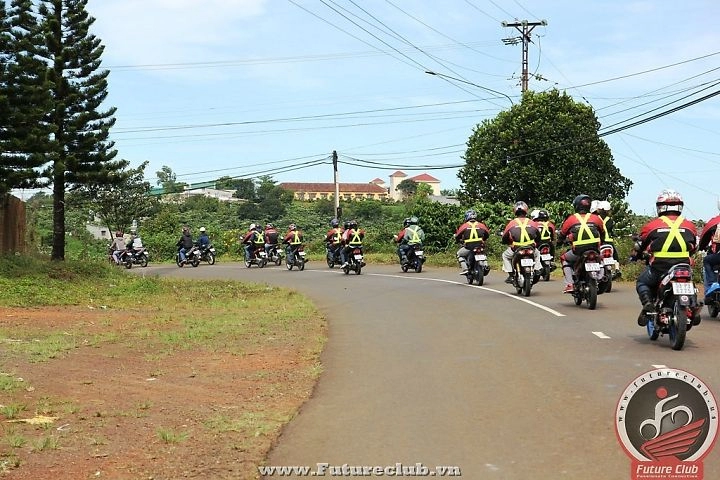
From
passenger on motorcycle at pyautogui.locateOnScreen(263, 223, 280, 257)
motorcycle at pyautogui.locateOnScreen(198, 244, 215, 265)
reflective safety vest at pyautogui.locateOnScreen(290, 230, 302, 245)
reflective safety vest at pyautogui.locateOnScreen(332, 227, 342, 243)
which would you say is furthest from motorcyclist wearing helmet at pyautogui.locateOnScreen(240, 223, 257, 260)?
reflective safety vest at pyautogui.locateOnScreen(332, 227, 342, 243)

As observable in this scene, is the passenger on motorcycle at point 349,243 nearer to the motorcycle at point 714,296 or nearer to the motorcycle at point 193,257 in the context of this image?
the motorcycle at point 193,257

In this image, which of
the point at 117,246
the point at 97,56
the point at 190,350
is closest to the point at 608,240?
the point at 190,350

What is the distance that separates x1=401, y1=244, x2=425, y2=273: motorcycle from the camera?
2916cm

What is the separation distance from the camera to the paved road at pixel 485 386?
234 inches

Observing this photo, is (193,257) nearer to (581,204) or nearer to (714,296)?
(581,204)

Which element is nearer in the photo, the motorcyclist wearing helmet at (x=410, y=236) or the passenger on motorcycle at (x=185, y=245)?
the motorcyclist wearing helmet at (x=410, y=236)

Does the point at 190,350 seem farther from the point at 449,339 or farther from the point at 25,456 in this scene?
the point at 25,456

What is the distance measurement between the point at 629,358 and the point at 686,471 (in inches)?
181

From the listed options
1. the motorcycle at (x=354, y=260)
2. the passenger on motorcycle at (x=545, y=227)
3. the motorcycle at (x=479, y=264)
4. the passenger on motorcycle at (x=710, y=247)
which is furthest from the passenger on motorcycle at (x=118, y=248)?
the passenger on motorcycle at (x=710, y=247)

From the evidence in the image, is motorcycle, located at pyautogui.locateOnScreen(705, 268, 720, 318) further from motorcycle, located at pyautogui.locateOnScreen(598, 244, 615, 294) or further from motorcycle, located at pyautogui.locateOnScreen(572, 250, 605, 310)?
motorcycle, located at pyautogui.locateOnScreen(598, 244, 615, 294)

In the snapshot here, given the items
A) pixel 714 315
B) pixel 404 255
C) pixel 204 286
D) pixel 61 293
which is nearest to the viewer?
pixel 714 315

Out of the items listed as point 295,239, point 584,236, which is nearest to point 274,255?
point 295,239

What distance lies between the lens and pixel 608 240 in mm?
19266

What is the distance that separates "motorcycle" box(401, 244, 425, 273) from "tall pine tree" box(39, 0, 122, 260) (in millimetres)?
12931
